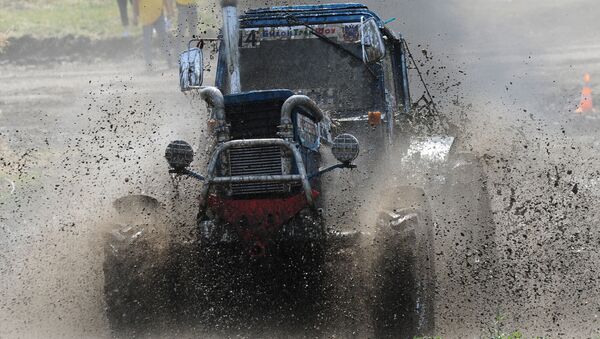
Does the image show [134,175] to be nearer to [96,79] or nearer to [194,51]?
[194,51]

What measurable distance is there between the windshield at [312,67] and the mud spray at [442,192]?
86 centimetres

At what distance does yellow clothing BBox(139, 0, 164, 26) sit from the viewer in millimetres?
21125

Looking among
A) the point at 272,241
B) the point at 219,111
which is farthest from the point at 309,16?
the point at 272,241

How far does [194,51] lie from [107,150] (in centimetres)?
598

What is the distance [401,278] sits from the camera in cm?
838

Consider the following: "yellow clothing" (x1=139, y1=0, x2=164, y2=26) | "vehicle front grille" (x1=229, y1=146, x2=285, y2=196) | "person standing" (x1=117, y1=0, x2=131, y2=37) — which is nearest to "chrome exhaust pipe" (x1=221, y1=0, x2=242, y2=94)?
"vehicle front grille" (x1=229, y1=146, x2=285, y2=196)

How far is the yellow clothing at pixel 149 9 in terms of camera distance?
69.3ft

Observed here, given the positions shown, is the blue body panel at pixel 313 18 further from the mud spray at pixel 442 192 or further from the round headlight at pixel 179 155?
the round headlight at pixel 179 155

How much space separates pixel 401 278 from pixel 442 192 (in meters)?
2.72

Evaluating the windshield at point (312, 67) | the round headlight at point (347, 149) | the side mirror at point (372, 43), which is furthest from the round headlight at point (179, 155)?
the windshield at point (312, 67)

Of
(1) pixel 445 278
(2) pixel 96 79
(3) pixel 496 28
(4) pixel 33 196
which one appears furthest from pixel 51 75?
(1) pixel 445 278

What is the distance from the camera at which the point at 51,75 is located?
70.6 ft

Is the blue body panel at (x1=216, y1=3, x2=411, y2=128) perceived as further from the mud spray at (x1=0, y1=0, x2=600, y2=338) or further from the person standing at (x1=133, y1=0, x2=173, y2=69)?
the person standing at (x1=133, y1=0, x2=173, y2=69)

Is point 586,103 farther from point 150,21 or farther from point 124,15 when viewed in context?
point 124,15
